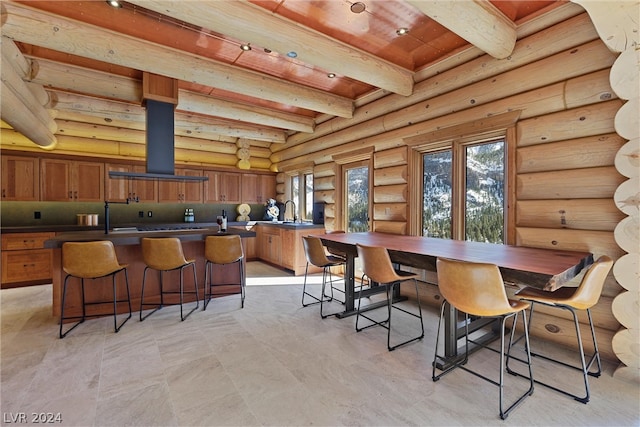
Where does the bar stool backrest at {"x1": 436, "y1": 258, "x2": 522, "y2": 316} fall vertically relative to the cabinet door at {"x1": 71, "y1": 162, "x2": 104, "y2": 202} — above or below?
below

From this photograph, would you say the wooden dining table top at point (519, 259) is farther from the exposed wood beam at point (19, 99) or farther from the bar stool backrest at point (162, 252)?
the exposed wood beam at point (19, 99)

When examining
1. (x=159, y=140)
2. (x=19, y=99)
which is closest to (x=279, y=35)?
(x=159, y=140)

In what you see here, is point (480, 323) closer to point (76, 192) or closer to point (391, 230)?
point (391, 230)

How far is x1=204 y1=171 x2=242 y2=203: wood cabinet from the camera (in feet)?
23.2

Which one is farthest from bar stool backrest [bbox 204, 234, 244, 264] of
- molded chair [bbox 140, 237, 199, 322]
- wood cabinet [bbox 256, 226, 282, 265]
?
wood cabinet [bbox 256, 226, 282, 265]

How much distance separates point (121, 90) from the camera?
165 inches

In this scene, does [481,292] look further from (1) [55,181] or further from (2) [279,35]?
(1) [55,181]

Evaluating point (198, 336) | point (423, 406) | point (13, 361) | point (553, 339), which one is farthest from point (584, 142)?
point (13, 361)

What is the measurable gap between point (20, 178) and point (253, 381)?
6.00 meters

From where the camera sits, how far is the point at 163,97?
4270mm

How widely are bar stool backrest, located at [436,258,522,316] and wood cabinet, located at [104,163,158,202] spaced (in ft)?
20.8

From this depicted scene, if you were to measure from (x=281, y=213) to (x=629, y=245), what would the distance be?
631 cm

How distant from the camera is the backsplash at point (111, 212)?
5.48 meters

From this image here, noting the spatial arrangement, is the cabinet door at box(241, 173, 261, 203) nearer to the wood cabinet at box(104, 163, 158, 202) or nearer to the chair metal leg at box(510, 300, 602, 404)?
the wood cabinet at box(104, 163, 158, 202)
